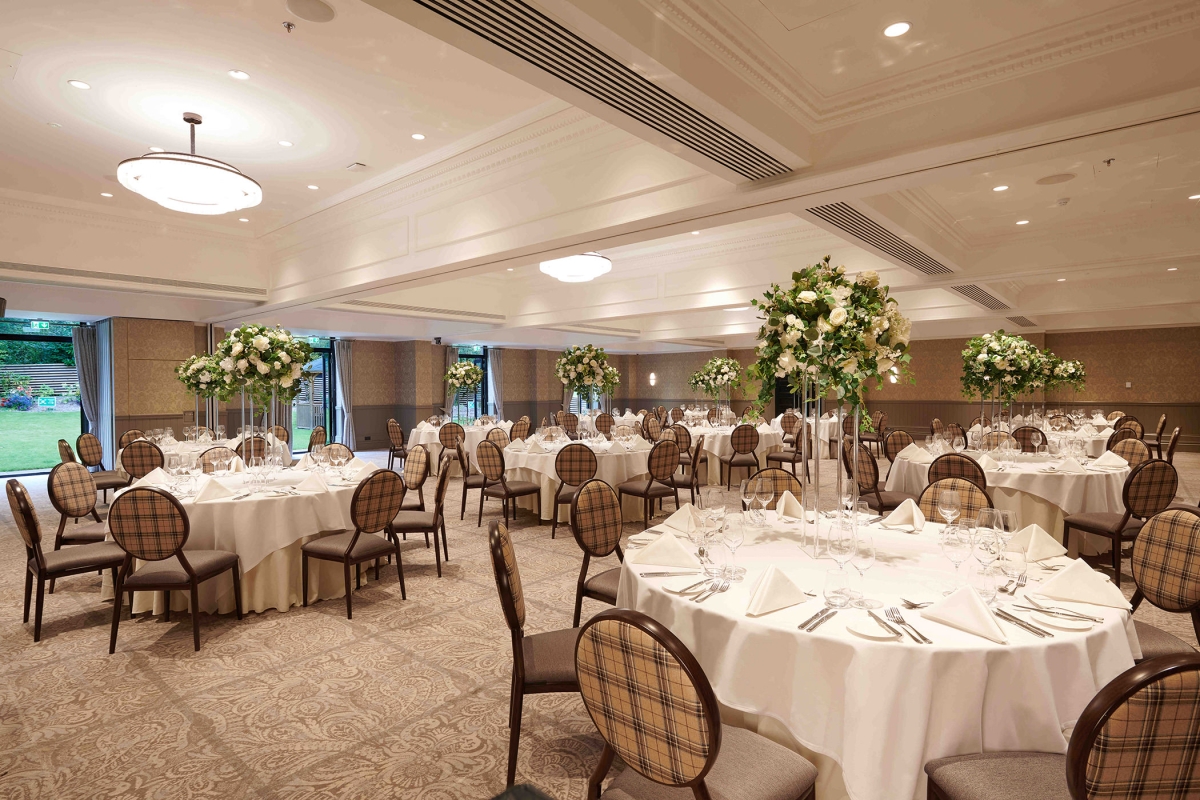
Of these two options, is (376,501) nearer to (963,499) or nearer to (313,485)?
(313,485)

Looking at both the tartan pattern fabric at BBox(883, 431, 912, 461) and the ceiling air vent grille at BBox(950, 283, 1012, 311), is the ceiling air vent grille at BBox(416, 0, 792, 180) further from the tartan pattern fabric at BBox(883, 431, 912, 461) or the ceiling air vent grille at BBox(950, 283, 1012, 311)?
the ceiling air vent grille at BBox(950, 283, 1012, 311)

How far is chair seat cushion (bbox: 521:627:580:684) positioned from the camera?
2373 millimetres

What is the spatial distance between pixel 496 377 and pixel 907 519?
48.1 feet

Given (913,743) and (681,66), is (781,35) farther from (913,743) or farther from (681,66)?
(913,743)

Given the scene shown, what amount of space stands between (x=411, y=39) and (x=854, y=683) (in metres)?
4.34

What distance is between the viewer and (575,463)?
645cm

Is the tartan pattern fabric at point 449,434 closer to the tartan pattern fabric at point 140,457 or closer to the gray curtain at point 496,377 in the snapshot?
the tartan pattern fabric at point 140,457

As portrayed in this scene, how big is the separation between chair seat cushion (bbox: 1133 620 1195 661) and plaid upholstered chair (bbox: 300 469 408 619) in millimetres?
4094

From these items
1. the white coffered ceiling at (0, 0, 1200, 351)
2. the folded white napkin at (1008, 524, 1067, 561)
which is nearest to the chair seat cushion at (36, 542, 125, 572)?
the white coffered ceiling at (0, 0, 1200, 351)

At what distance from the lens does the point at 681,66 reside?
3100mm

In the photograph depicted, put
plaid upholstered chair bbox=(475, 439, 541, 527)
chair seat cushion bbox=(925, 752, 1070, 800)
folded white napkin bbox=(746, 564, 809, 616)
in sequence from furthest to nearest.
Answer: plaid upholstered chair bbox=(475, 439, 541, 527) < folded white napkin bbox=(746, 564, 809, 616) < chair seat cushion bbox=(925, 752, 1070, 800)

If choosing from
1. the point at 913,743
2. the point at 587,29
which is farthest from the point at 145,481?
the point at 913,743

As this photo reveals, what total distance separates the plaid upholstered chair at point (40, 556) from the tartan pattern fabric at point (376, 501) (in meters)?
1.48

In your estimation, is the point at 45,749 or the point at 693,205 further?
the point at 693,205
